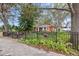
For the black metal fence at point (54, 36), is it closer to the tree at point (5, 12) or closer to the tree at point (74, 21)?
the tree at point (74, 21)

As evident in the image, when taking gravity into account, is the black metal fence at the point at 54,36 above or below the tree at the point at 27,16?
below

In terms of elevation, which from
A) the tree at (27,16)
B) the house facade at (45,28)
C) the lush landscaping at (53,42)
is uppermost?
the tree at (27,16)

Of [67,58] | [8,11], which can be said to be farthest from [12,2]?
[67,58]

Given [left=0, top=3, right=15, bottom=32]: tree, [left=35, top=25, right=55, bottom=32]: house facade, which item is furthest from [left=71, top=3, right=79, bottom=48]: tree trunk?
[left=0, top=3, right=15, bottom=32]: tree

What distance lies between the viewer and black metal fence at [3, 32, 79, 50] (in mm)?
3730

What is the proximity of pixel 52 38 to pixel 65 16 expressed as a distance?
0.97 feet

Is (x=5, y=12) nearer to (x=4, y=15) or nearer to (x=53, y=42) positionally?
(x=4, y=15)

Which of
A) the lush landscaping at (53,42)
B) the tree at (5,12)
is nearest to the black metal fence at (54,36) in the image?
the lush landscaping at (53,42)

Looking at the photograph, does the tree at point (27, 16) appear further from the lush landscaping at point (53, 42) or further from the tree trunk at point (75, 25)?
the tree trunk at point (75, 25)

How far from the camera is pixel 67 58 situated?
3.74 m

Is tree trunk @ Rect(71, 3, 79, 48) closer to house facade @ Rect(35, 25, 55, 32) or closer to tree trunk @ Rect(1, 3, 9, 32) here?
house facade @ Rect(35, 25, 55, 32)

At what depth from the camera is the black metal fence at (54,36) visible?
147 inches

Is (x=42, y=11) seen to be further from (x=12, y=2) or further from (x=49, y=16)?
(x=12, y=2)

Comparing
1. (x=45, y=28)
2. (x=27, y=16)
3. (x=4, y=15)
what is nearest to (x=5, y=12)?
(x=4, y=15)
